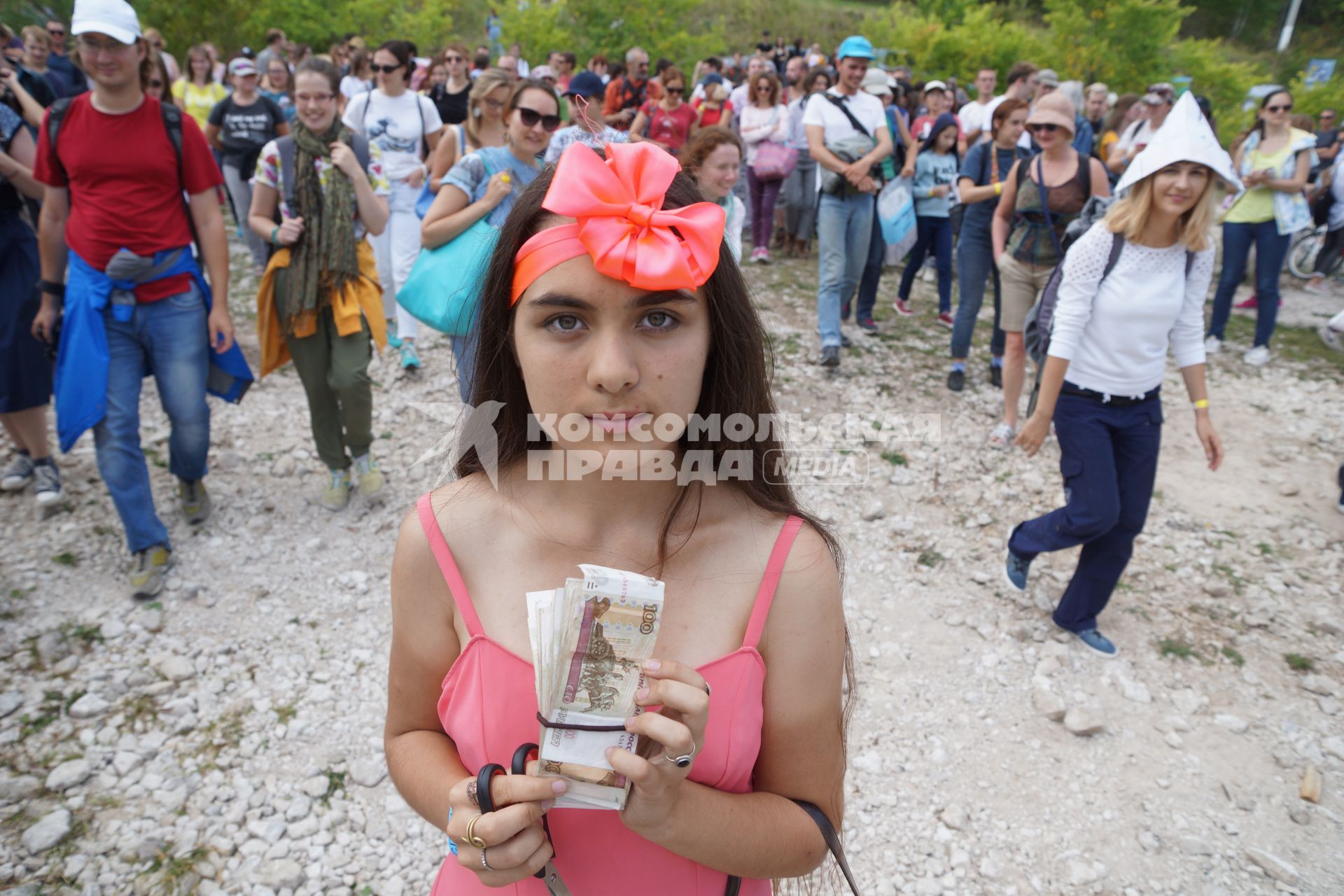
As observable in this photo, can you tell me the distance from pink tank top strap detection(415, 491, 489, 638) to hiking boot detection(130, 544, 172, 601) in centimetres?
330

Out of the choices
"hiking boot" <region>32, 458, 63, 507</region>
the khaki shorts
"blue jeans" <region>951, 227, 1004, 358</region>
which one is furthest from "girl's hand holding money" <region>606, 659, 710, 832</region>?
"blue jeans" <region>951, 227, 1004, 358</region>

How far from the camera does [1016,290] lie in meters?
5.77

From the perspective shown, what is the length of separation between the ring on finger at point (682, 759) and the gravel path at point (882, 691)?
2103 mm

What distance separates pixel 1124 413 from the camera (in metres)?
3.66

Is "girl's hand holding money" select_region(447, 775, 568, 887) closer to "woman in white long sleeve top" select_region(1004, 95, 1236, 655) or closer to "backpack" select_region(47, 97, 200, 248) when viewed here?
"woman in white long sleeve top" select_region(1004, 95, 1236, 655)

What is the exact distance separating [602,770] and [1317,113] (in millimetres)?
23443

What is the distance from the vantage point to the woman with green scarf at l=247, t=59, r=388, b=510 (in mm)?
4281

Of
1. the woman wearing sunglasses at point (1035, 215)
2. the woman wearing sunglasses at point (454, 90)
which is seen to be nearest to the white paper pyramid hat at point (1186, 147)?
the woman wearing sunglasses at point (1035, 215)

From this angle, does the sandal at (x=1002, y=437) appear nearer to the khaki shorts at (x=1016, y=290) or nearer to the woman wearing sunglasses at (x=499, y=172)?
the khaki shorts at (x=1016, y=290)

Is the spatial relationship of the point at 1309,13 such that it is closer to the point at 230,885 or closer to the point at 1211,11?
the point at 1211,11

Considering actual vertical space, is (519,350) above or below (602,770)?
above

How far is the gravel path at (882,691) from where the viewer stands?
9.45 feet

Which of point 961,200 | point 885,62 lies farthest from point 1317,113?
point 961,200

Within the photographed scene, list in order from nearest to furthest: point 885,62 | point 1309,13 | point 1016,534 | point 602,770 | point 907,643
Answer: point 602,770 → point 907,643 → point 1016,534 → point 885,62 → point 1309,13
